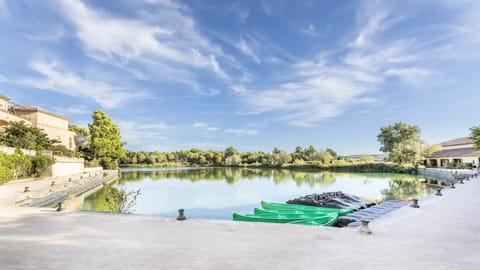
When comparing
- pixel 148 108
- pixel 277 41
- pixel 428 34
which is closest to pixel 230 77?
pixel 277 41

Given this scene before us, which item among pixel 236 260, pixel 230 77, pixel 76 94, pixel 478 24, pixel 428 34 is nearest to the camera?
pixel 236 260

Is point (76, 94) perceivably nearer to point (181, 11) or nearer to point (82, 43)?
point (82, 43)

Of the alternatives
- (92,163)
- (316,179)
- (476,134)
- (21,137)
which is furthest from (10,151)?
(476,134)

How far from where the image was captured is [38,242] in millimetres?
3406

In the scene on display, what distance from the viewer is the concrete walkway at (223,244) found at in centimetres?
269

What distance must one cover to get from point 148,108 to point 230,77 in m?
9.49

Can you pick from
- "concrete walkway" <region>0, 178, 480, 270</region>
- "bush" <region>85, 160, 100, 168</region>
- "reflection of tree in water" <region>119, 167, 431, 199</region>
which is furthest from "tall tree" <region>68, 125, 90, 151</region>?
"concrete walkway" <region>0, 178, 480, 270</region>

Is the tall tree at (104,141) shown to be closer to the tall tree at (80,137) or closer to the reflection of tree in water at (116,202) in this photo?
the tall tree at (80,137)

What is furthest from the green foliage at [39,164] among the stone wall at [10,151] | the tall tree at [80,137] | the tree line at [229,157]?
the tree line at [229,157]

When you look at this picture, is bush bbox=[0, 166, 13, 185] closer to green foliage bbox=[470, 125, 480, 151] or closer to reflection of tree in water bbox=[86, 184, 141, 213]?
reflection of tree in water bbox=[86, 184, 141, 213]

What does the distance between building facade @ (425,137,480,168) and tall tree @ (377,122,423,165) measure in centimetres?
386

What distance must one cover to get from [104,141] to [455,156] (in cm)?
4203

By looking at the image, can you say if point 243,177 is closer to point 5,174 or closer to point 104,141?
point 104,141

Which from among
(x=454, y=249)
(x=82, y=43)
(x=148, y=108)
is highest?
(x=82, y=43)
